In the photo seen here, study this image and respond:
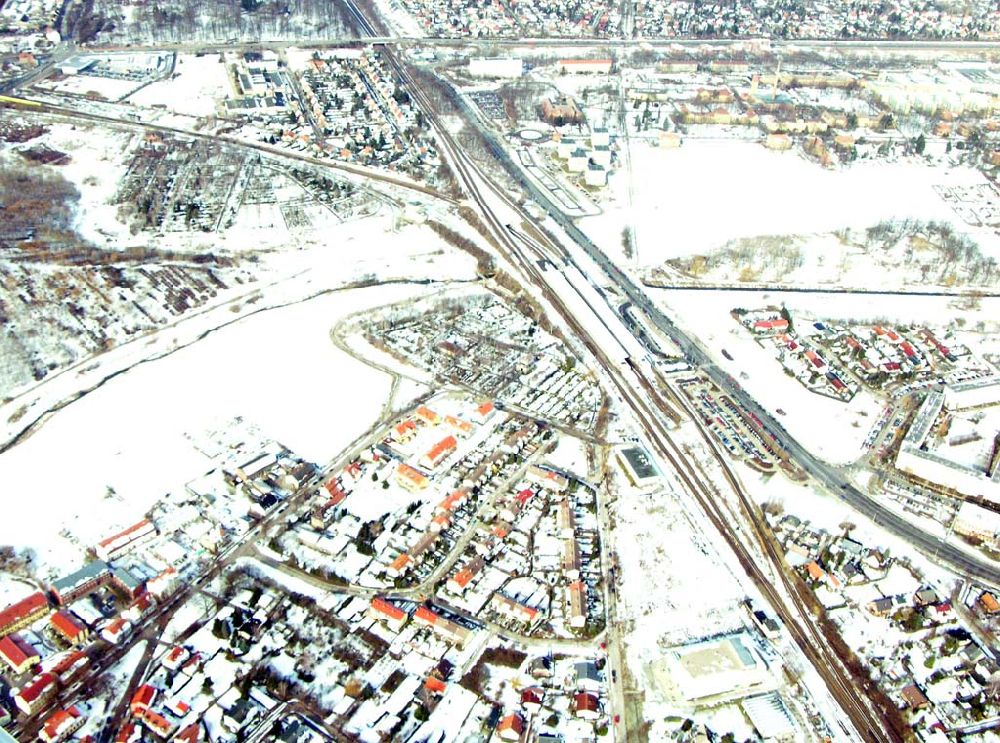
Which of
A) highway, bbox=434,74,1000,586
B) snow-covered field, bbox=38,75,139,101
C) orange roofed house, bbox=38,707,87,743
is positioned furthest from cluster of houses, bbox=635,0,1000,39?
orange roofed house, bbox=38,707,87,743

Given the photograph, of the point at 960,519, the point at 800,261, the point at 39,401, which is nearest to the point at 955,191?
the point at 800,261

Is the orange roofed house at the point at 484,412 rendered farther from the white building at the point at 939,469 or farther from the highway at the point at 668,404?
the white building at the point at 939,469

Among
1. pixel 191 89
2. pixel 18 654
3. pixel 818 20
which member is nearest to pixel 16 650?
pixel 18 654

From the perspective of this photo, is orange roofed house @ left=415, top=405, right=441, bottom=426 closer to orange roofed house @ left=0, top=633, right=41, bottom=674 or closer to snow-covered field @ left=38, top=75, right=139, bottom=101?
orange roofed house @ left=0, top=633, right=41, bottom=674

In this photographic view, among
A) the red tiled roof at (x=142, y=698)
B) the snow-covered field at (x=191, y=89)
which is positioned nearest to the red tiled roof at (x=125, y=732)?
the red tiled roof at (x=142, y=698)

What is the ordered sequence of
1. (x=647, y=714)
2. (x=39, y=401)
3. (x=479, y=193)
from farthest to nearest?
(x=479, y=193)
(x=39, y=401)
(x=647, y=714)

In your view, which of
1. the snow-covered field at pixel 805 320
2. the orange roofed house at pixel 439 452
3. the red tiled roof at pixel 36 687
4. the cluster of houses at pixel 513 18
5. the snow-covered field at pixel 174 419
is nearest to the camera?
the red tiled roof at pixel 36 687

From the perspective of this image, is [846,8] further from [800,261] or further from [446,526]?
[446,526]
